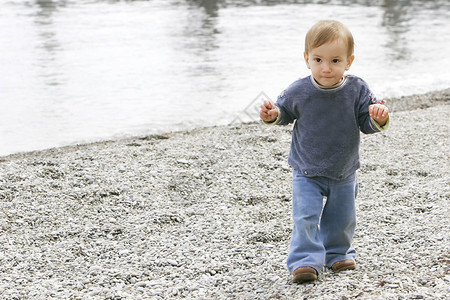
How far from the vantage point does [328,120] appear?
126 inches

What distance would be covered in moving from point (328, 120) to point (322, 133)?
0.08 meters

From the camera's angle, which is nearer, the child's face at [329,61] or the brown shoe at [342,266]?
the child's face at [329,61]

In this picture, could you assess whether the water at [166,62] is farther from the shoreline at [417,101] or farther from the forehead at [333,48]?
the forehead at [333,48]

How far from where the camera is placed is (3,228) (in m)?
4.42

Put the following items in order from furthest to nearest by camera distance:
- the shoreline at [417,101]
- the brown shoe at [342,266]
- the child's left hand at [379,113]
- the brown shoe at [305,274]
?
1. the shoreline at [417,101]
2. the brown shoe at [342,266]
3. the brown shoe at [305,274]
4. the child's left hand at [379,113]

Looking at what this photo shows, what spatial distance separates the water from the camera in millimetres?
8602

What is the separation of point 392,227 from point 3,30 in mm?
13487

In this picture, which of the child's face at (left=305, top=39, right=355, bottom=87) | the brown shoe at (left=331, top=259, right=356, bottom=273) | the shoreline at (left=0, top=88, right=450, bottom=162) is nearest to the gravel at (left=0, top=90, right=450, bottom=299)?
the brown shoe at (left=331, top=259, right=356, bottom=273)

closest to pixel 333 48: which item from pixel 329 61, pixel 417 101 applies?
pixel 329 61

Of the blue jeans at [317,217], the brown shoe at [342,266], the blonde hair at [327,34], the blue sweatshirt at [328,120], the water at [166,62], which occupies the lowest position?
the water at [166,62]

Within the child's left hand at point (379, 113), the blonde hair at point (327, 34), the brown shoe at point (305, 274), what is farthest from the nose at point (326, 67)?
the brown shoe at point (305, 274)

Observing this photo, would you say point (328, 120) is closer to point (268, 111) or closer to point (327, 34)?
point (268, 111)

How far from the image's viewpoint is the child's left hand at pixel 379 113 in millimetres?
2967

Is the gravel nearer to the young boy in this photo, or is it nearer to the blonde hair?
the young boy
